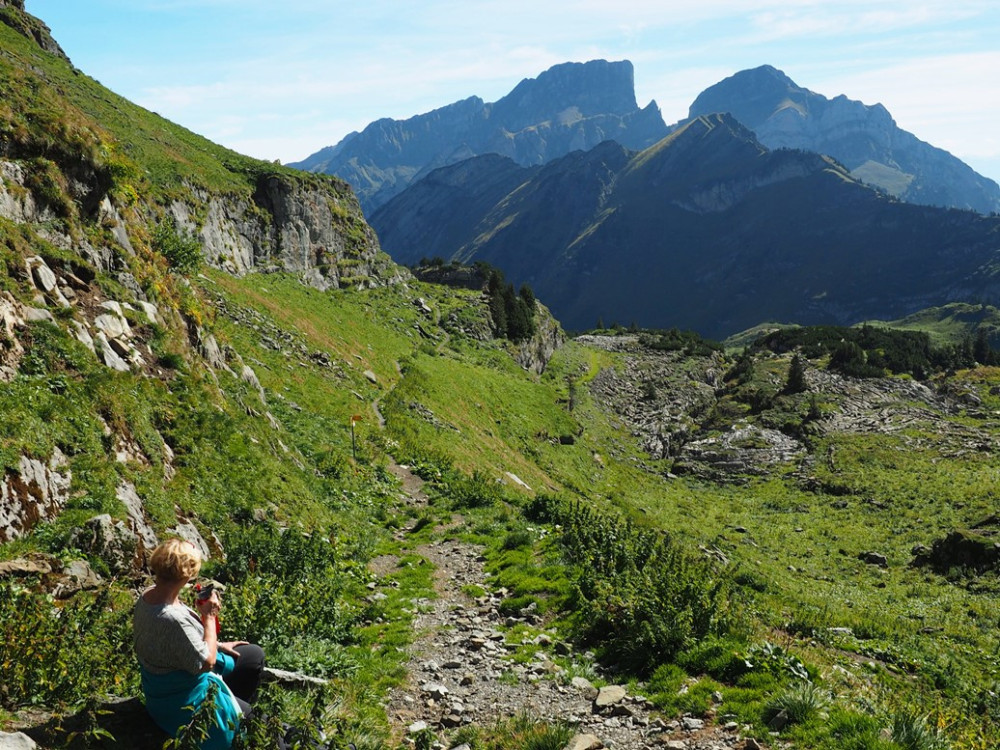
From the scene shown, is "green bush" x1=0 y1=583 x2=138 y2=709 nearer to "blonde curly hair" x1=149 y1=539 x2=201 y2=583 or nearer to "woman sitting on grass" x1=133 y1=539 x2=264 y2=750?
"woman sitting on grass" x1=133 y1=539 x2=264 y2=750

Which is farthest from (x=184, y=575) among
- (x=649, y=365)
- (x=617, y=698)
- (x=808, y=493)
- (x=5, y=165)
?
(x=649, y=365)

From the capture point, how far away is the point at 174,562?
20.6 feet

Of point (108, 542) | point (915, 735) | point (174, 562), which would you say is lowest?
point (915, 735)

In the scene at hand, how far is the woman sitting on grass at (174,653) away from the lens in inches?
243

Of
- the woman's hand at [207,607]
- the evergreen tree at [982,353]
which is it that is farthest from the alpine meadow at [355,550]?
the evergreen tree at [982,353]

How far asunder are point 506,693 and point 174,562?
6.15 metres

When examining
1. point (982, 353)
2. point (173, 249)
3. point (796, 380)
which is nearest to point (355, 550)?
point (173, 249)

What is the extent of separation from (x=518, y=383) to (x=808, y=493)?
1103 inches

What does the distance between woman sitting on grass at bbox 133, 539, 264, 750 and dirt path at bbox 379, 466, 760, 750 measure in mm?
3389

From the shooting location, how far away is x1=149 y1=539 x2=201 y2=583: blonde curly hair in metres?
6.27

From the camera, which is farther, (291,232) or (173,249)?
(291,232)

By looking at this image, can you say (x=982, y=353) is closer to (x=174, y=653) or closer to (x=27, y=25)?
(x=174, y=653)

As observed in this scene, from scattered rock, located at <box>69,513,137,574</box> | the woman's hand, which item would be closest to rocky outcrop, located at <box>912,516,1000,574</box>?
scattered rock, located at <box>69,513,137,574</box>

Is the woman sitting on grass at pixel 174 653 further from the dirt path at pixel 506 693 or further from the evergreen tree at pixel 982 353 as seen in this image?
the evergreen tree at pixel 982 353
